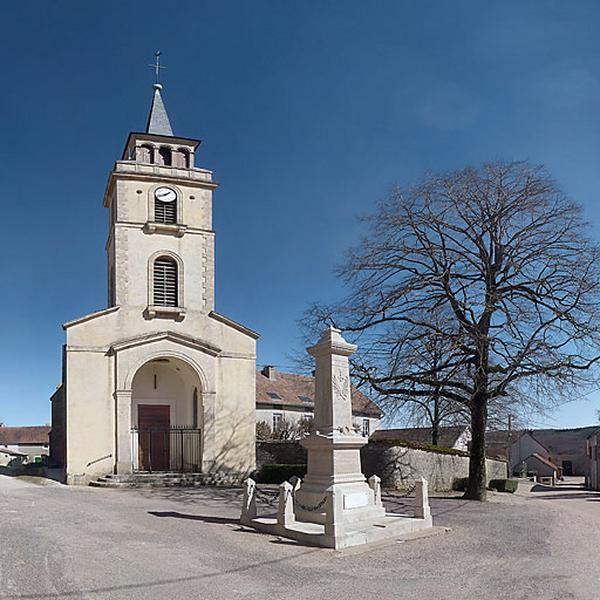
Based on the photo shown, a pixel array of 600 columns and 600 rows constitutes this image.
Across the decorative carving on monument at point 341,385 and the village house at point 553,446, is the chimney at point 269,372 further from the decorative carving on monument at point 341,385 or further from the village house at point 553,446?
the decorative carving on monument at point 341,385

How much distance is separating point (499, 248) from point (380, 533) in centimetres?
1113

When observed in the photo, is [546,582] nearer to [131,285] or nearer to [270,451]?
[131,285]

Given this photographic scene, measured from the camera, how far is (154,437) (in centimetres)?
2817

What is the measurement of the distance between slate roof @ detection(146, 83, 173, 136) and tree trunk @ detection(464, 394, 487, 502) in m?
18.6

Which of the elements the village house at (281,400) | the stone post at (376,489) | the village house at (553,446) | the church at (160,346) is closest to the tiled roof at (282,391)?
the village house at (281,400)

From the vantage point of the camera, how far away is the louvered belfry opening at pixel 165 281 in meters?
27.7

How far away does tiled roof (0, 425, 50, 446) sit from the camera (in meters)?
69.8

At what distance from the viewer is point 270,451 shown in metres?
32.2

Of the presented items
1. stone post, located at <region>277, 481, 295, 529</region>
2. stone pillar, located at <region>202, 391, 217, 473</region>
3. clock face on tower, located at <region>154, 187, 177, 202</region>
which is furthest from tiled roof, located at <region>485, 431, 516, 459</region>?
stone post, located at <region>277, 481, 295, 529</region>

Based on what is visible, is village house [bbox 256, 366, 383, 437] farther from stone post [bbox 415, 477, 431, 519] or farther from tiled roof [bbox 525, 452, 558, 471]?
stone post [bbox 415, 477, 431, 519]

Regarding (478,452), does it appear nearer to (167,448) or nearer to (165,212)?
(167,448)

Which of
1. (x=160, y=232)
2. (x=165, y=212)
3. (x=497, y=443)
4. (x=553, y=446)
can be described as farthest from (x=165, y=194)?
(x=553, y=446)

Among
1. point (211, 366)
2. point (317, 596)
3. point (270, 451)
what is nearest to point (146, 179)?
point (211, 366)

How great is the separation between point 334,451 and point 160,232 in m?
16.7
